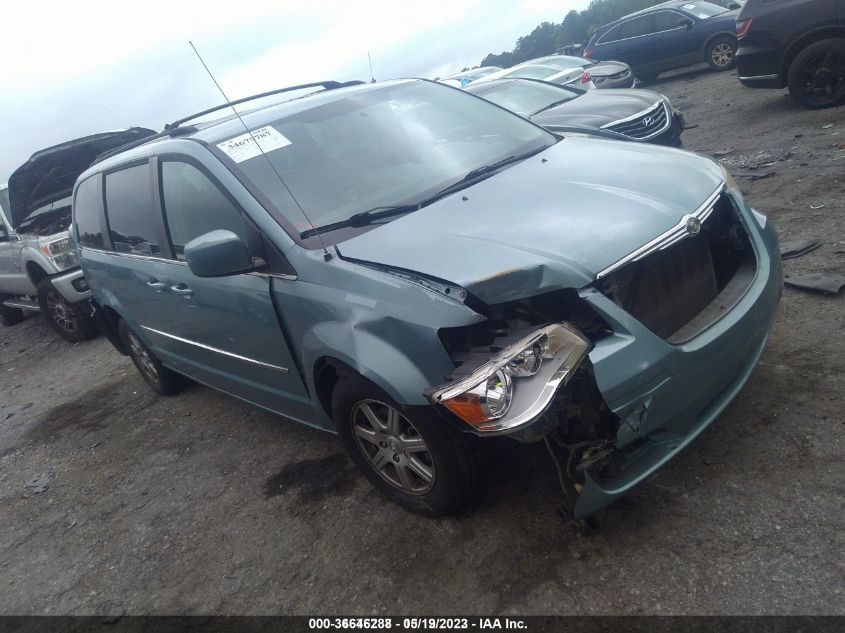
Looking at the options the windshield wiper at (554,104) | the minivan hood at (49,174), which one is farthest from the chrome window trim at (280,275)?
the minivan hood at (49,174)

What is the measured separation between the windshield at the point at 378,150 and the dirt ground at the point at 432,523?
1350mm

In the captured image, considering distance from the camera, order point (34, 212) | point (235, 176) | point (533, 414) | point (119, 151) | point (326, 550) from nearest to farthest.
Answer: point (533, 414) < point (326, 550) < point (235, 176) < point (119, 151) < point (34, 212)

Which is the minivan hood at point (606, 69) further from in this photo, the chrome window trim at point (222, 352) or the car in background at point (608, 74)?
the chrome window trim at point (222, 352)

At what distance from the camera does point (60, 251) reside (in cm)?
727

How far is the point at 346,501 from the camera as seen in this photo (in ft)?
10.6

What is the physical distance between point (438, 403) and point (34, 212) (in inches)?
297

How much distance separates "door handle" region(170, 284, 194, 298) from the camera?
3.67 metres

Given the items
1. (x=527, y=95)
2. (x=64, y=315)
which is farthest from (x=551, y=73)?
(x=64, y=315)

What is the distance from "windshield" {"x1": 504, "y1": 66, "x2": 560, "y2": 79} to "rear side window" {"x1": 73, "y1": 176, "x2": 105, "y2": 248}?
818 cm

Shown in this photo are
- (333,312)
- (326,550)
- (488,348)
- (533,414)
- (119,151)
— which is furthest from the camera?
(119,151)

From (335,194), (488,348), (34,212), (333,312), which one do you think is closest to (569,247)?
(488,348)

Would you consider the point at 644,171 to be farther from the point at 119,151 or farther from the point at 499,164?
the point at 119,151

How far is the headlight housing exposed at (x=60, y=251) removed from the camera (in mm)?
7238

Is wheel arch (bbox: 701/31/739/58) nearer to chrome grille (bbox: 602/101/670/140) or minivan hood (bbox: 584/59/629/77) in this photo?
minivan hood (bbox: 584/59/629/77)
